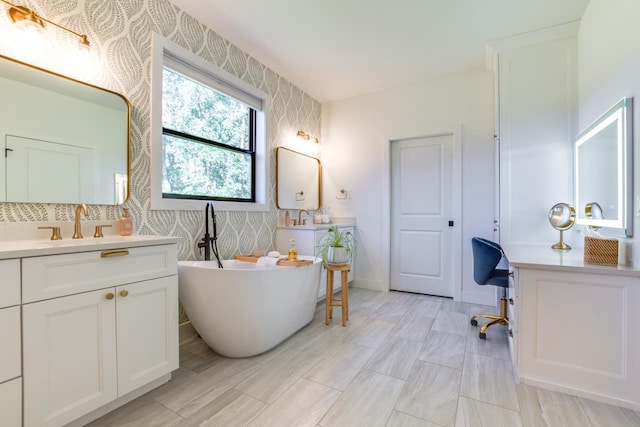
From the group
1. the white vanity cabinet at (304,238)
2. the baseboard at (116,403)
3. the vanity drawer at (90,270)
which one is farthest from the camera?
the white vanity cabinet at (304,238)

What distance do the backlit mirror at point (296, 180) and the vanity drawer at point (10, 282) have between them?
7.54 feet

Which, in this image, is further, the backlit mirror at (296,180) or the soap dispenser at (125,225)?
the backlit mirror at (296,180)

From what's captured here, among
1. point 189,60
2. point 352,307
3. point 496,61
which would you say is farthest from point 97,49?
point 496,61

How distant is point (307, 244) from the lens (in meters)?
3.15

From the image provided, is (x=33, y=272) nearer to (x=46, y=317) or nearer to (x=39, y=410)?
(x=46, y=317)

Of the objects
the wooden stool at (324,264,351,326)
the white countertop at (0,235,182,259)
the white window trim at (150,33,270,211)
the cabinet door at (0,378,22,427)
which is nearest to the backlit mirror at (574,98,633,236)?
the wooden stool at (324,264,351,326)

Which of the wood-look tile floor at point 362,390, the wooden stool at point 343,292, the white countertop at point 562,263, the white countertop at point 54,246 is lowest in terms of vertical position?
the wood-look tile floor at point 362,390

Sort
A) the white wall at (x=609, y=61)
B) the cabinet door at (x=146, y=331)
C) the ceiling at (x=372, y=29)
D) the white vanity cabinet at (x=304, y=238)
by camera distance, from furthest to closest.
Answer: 1. the white vanity cabinet at (x=304, y=238)
2. the ceiling at (x=372, y=29)
3. the white wall at (x=609, y=61)
4. the cabinet door at (x=146, y=331)

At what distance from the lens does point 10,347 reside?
111 centimetres

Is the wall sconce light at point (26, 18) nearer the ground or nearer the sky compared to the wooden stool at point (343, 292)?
nearer the sky

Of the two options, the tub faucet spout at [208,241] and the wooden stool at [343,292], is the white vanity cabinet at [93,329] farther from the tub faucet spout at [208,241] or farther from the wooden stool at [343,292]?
the wooden stool at [343,292]

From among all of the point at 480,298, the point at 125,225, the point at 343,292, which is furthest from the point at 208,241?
the point at 480,298

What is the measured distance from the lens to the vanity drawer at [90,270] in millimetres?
1185

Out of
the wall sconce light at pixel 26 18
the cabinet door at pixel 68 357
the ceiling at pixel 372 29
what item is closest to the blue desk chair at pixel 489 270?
the ceiling at pixel 372 29
